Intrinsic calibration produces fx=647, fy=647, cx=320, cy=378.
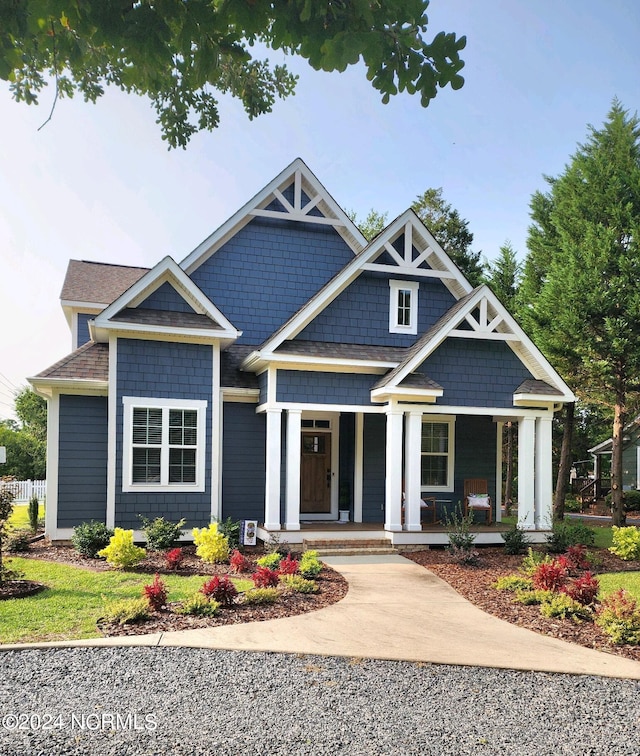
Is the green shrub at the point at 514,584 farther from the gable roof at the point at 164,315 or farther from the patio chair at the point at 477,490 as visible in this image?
the gable roof at the point at 164,315

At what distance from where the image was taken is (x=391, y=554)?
12938mm

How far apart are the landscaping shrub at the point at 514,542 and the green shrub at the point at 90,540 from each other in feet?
25.9

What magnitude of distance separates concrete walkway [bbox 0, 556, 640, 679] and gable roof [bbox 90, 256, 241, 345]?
21.2 ft

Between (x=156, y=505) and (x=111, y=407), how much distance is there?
2.16 m

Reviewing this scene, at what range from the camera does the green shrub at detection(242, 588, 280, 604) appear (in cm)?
824

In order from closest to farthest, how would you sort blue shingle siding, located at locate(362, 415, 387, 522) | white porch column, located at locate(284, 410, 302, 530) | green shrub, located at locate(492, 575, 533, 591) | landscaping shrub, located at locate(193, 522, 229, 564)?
green shrub, located at locate(492, 575, 533, 591)
landscaping shrub, located at locate(193, 522, 229, 564)
white porch column, located at locate(284, 410, 302, 530)
blue shingle siding, located at locate(362, 415, 387, 522)

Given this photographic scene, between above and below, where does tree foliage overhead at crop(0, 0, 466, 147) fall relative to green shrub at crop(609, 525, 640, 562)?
above

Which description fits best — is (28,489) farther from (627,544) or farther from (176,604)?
(627,544)

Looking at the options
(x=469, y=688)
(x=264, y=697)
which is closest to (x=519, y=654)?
(x=469, y=688)

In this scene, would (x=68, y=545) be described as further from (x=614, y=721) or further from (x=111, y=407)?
(x=614, y=721)

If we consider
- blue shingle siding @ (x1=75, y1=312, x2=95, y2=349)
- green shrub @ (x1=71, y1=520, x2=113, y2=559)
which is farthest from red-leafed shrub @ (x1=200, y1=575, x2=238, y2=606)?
blue shingle siding @ (x1=75, y1=312, x2=95, y2=349)

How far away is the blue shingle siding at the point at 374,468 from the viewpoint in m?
15.2

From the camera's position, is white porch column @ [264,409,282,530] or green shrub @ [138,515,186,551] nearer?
green shrub @ [138,515,186,551]

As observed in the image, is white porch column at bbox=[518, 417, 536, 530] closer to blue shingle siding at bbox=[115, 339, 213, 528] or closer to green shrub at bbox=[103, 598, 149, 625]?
blue shingle siding at bbox=[115, 339, 213, 528]
